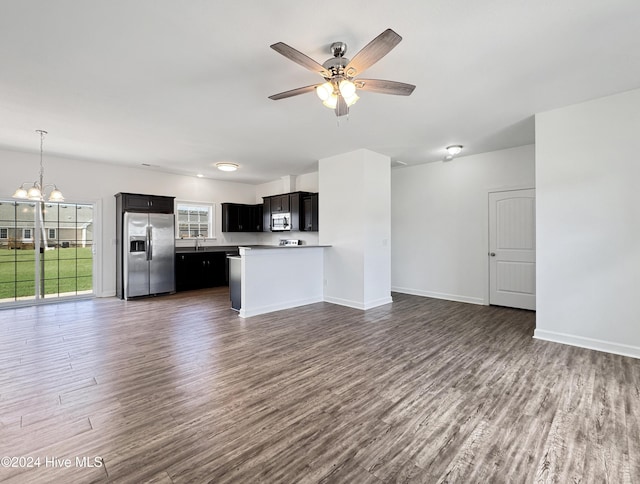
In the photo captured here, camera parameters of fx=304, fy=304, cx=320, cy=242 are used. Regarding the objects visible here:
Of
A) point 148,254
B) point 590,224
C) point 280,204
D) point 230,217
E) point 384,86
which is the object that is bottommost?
point 148,254

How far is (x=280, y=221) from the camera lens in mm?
7797

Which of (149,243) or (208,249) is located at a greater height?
(149,243)

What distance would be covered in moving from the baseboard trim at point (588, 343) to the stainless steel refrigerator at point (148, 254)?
6936 millimetres

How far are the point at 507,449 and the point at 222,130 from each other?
461cm

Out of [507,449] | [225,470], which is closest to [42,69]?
[225,470]

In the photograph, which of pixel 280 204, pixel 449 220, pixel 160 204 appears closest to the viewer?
pixel 449 220

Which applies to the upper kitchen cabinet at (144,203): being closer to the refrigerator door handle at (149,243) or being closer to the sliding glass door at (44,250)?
the refrigerator door handle at (149,243)

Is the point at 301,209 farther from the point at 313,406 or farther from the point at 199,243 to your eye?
the point at 313,406

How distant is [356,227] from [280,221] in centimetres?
287

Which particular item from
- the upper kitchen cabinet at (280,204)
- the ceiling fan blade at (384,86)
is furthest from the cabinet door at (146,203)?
the ceiling fan blade at (384,86)

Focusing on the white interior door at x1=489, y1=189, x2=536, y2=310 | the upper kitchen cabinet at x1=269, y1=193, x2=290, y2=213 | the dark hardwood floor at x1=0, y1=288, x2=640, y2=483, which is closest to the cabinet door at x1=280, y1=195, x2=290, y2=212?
the upper kitchen cabinet at x1=269, y1=193, x2=290, y2=213

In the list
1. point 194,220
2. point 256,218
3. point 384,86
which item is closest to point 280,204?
point 256,218

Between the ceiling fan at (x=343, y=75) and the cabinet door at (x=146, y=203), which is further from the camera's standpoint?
the cabinet door at (x=146, y=203)

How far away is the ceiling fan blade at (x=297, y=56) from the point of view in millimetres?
1976
